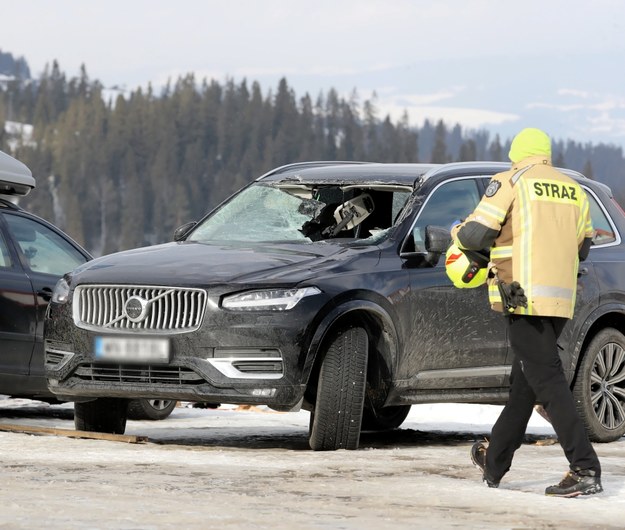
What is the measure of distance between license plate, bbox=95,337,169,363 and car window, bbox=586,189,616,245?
3.61 m

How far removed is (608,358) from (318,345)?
9.43 ft

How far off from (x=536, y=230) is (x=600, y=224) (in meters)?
4.16

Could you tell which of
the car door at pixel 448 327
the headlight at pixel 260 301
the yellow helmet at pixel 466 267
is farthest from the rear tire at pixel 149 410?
the yellow helmet at pixel 466 267

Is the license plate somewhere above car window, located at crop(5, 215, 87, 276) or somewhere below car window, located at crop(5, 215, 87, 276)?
below

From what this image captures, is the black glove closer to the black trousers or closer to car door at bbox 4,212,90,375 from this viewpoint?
the black trousers

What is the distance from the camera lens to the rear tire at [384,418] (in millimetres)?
10906

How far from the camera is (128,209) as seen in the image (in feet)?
654

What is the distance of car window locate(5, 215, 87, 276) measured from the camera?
1088 centimetres

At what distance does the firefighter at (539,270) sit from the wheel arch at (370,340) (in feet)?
5.48

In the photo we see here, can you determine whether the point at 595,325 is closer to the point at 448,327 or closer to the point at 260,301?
the point at 448,327

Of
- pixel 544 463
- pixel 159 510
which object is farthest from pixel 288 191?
pixel 159 510

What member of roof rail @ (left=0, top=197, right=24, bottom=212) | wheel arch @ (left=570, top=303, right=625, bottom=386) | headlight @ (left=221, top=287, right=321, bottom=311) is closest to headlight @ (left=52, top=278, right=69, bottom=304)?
headlight @ (left=221, top=287, right=321, bottom=311)

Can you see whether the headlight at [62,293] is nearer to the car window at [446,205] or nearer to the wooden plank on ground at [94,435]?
the wooden plank on ground at [94,435]

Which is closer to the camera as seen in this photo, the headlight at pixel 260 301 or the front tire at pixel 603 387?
the headlight at pixel 260 301
